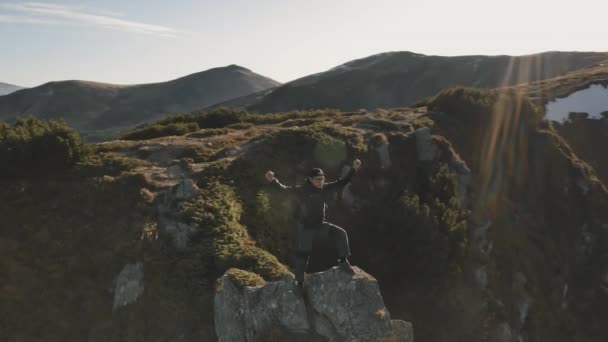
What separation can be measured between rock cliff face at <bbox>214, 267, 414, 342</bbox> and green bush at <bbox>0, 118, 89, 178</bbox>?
15.1 meters

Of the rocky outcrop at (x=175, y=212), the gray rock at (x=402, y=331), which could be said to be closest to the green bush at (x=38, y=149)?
the rocky outcrop at (x=175, y=212)

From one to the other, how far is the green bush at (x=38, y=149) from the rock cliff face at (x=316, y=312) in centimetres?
1510

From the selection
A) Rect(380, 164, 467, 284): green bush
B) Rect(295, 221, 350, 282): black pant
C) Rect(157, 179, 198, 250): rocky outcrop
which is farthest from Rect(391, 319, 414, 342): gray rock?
Rect(380, 164, 467, 284): green bush

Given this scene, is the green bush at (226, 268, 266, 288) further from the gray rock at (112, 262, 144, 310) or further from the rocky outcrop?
the rocky outcrop

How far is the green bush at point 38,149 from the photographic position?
20469 millimetres

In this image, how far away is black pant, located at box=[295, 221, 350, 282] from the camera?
11.8m

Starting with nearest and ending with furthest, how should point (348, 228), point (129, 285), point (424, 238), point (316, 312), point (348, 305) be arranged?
1. point (348, 305)
2. point (316, 312)
3. point (129, 285)
4. point (424, 238)
5. point (348, 228)

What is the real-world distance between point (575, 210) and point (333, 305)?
110 ft

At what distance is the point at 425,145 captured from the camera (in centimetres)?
3284

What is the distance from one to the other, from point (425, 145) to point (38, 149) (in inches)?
1024

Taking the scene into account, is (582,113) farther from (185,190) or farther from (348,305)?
(348,305)

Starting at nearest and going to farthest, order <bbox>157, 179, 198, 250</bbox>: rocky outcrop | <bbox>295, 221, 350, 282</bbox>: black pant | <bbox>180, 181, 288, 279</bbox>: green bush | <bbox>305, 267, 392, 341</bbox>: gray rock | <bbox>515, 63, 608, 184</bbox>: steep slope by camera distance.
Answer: <bbox>305, 267, 392, 341</bbox>: gray rock, <bbox>295, 221, 350, 282</bbox>: black pant, <bbox>180, 181, 288, 279</bbox>: green bush, <bbox>157, 179, 198, 250</bbox>: rocky outcrop, <bbox>515, 63, 608, 184</bbox>: steep slope

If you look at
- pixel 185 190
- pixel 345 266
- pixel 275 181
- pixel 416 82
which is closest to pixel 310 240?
pixel 345 266

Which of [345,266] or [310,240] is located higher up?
[310,240]
